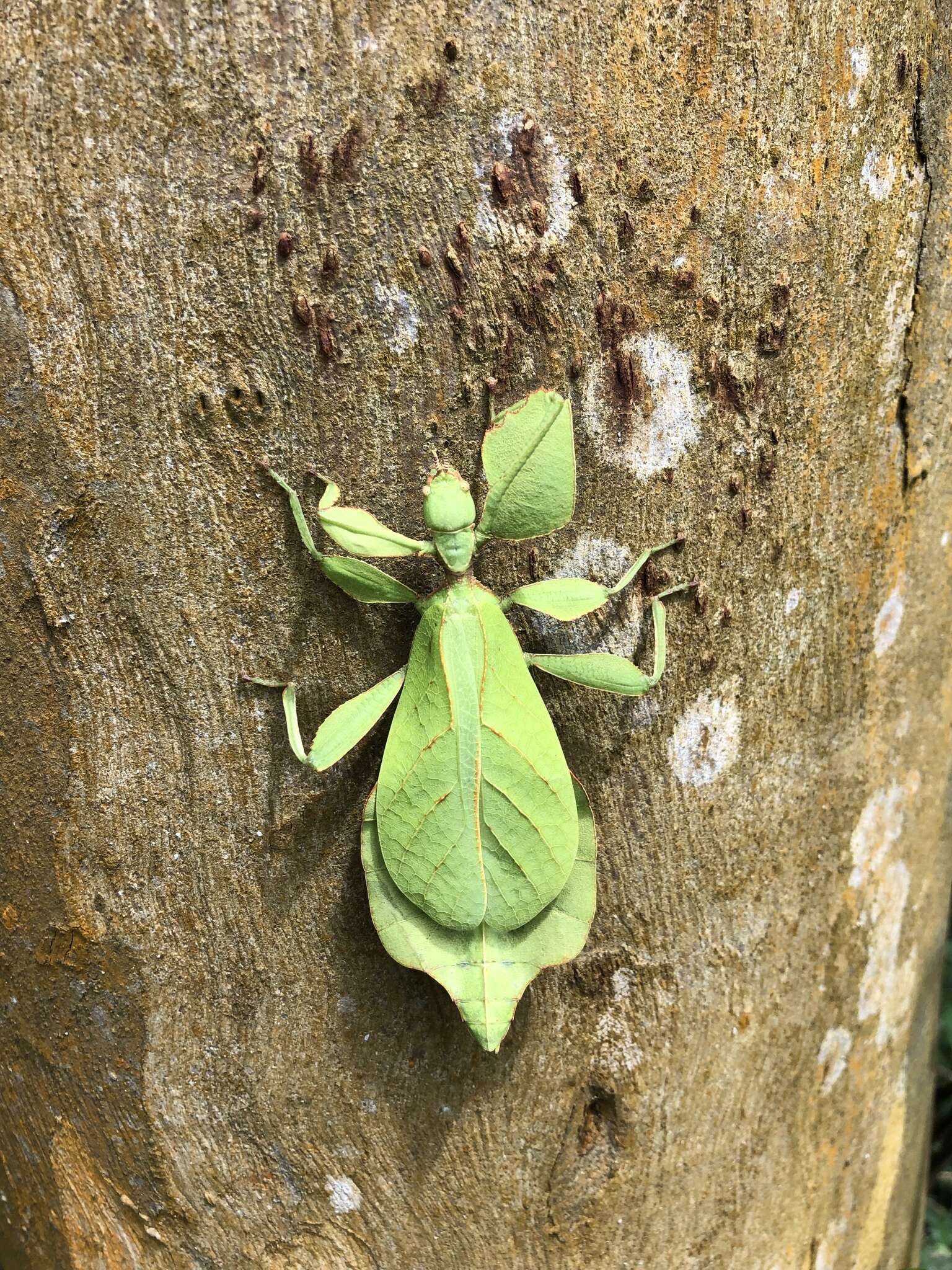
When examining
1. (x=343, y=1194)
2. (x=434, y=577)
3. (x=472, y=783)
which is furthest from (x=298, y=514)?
(x=343, y=1194)

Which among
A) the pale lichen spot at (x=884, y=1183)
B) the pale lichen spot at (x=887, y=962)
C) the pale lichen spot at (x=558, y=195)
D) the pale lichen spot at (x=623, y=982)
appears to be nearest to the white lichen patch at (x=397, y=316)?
the pale lichen spot at (x=558, y=195)

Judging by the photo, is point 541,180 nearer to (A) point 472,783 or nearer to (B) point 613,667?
(B) point 613,667

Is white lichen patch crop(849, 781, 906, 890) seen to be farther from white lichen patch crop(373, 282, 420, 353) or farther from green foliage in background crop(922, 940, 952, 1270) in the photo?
green foliage in background crop(922, 940, 952, 1270)

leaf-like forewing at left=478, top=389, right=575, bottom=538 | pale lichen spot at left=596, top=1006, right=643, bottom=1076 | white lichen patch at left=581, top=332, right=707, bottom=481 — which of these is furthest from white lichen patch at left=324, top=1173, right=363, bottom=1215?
white lichen patch at left=581, top=332, right=707, bottom=481

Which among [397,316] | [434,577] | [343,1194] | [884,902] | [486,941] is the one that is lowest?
[343,1194]

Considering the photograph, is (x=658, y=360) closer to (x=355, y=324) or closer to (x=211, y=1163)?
(x=355, y=324)

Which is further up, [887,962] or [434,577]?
[434,577]
